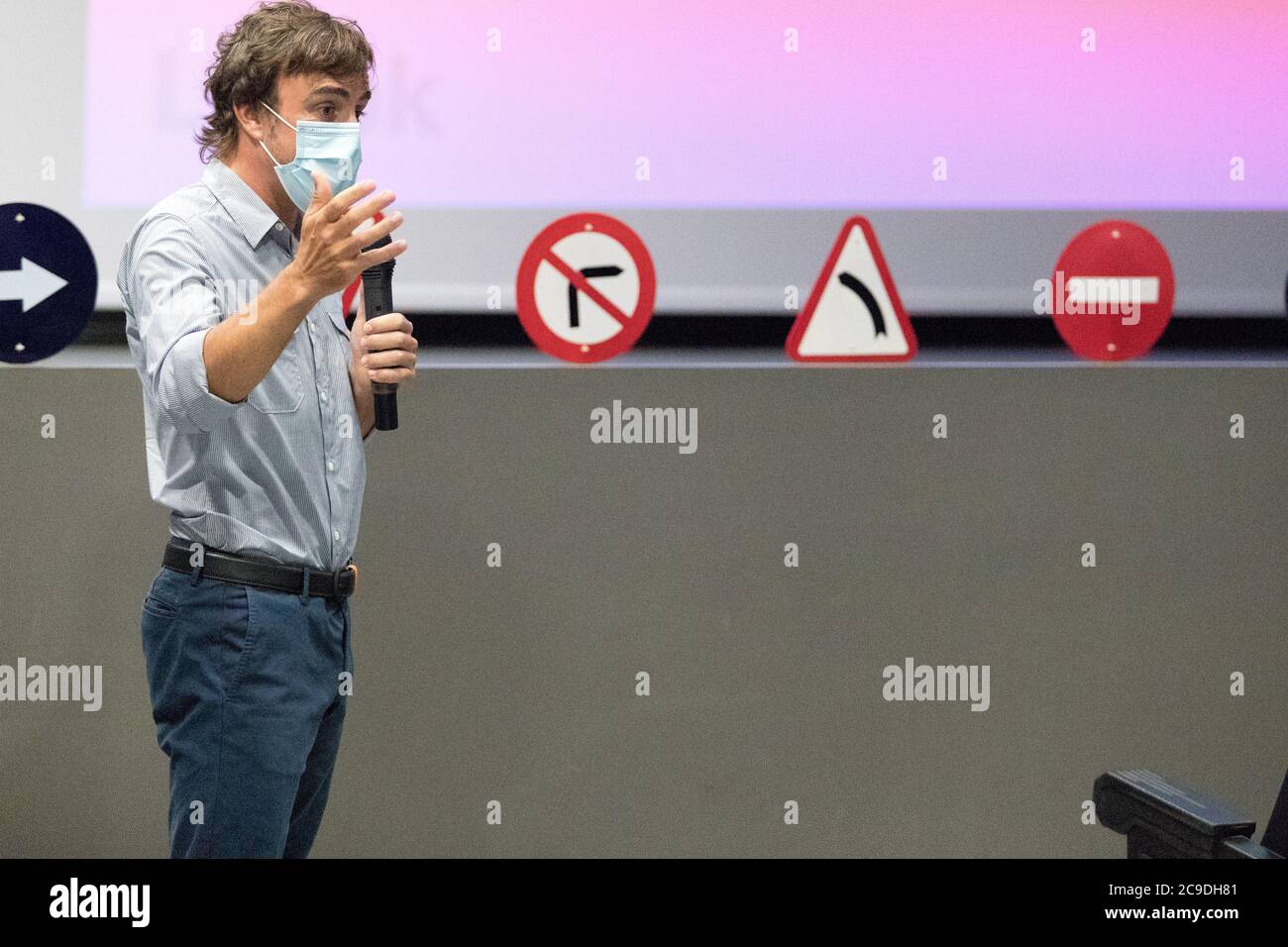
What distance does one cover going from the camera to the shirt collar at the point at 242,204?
195 centimetres

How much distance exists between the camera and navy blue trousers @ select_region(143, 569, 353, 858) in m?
1.85

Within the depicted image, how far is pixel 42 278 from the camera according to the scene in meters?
2.64

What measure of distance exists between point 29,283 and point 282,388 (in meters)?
0.99

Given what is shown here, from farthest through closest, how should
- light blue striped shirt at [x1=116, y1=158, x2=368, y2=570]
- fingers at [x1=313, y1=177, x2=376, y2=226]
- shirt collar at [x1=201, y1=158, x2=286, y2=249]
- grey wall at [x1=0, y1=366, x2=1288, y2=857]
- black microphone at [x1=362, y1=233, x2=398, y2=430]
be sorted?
grey wall at [x1=0, y1=366, x2=1288, y2=857]
black microphone at [x1=362, y1=233, x2=398, y2=430]
shirt collar at [x1=201, y1=158, x2=286, y2=249]
light blue striped shirt at [x1=116, y1=158, x2=368, y2=570]
fingers at [x1=313, y1=177, x2=376, y2=226]

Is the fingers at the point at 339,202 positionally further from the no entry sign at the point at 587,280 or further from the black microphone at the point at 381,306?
the no entry sign at the point at 587,280

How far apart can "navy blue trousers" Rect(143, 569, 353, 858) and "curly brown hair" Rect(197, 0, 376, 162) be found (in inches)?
26.2

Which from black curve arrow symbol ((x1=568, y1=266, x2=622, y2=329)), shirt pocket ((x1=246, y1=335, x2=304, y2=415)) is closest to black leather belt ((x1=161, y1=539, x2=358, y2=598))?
shirt pocket ((x1=246, y1=335, x2=304, y2=415))

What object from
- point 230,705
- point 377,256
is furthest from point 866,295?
point 230,705

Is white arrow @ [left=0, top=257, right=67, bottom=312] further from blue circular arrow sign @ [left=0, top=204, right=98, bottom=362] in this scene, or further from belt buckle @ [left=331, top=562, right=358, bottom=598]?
belt buckle @ [left=331, top=562, right=358, bottom=598]

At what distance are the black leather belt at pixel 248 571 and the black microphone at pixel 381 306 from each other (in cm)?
26

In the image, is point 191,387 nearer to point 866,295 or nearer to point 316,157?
point 316,157

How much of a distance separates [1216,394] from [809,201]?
35.2 inches
